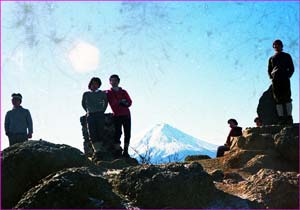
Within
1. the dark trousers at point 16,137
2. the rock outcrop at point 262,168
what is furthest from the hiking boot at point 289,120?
the dark trousers at point 16,137

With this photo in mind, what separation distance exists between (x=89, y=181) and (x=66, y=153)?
1.79m

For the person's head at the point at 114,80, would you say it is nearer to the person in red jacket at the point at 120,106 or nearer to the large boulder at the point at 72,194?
the person in red jacket at the point at 120,106

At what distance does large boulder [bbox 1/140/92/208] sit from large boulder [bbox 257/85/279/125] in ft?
31.5

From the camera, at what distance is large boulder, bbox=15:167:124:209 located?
635 centimetres

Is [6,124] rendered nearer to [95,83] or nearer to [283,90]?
[95,83]

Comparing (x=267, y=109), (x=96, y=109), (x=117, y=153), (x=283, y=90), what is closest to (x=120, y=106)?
(x=96, y=109)

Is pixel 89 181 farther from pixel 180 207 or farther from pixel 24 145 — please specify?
pixel 24 145

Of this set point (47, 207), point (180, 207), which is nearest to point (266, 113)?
point (180, 207)

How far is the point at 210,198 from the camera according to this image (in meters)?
7.04

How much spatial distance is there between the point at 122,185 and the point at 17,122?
7455 millimetres

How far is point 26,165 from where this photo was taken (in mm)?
7770

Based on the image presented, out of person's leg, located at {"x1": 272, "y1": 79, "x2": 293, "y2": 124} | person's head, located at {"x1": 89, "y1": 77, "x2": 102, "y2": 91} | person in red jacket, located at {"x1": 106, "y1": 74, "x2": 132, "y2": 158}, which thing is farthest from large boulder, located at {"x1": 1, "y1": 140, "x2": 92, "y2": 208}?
person's leg, located at {"x1": 272, "y1": 79, "x2": 293, "y2": 124}

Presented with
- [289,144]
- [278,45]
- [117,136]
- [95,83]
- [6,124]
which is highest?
[278,45]

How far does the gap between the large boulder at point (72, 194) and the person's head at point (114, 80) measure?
680 centimetres
